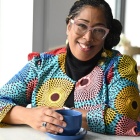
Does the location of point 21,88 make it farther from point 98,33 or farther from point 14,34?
point 14,34

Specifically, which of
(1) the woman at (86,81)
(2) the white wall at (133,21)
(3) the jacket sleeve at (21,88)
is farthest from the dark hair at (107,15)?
(2) the white wall at (133,21)

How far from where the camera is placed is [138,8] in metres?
3.34

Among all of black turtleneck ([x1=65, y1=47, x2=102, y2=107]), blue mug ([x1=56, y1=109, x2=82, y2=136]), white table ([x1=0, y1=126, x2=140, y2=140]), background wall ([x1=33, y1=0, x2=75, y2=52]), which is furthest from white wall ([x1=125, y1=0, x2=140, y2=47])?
blue mug ([x1=56, y1=109, x2=82, y2=136])

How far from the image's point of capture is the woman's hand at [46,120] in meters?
0.98

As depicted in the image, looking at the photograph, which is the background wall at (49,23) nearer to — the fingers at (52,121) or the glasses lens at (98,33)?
the glasses lens at (98,33)

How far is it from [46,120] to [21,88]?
0.32 m

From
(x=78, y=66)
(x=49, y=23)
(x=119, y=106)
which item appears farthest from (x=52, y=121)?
(x=49, y=23)

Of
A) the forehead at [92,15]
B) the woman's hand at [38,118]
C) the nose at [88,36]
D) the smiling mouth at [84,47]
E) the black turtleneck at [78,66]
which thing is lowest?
the woman's hand at [38,118]

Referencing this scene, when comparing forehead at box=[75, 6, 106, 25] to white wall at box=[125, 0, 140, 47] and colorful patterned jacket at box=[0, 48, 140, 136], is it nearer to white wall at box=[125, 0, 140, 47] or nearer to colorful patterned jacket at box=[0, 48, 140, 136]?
colorful patterned jacket at box=[0, 48, 140, 136]

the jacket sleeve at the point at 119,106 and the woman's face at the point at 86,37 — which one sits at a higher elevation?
the woman's face at the point at 86,37

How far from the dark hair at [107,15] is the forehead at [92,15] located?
0.02 m

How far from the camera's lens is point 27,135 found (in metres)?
1.06

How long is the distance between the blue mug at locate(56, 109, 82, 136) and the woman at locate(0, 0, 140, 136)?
6.1 inches

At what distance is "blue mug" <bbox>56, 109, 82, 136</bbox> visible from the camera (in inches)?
37.7
